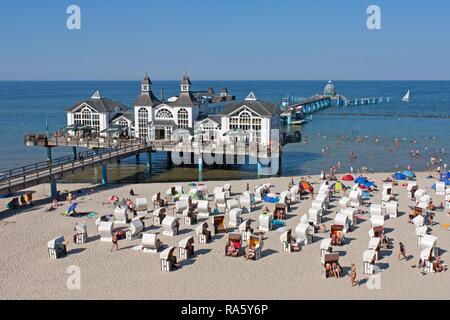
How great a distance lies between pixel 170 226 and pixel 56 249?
4784 mm

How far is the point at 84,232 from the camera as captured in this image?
2122cm

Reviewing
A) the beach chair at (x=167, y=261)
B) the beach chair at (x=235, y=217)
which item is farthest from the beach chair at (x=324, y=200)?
the beach chair at (x=167, y=261)

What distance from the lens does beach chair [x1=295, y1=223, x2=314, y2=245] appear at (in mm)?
20828

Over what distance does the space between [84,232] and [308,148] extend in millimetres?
37009

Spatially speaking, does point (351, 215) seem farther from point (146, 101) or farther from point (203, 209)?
point (146, 101)

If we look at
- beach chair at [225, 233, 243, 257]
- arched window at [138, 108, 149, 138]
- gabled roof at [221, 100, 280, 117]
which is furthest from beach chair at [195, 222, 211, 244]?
arched window at [138, 108, 149, 138]

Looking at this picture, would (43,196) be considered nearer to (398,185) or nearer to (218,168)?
(218,168)

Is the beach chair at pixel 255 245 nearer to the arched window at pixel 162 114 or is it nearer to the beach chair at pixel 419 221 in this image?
the beach chair at pixel 419 221

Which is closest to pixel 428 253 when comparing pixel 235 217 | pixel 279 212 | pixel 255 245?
pixel 255 245

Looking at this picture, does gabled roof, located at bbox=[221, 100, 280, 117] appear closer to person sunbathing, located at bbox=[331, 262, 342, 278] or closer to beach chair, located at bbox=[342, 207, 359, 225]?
beach chair, located at bbox=[342, 207, 359, 225]

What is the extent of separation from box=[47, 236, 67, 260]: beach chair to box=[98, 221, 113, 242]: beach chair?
1941mm

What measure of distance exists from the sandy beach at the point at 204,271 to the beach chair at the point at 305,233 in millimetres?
367

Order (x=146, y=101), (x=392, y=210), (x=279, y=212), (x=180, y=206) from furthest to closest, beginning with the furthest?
(x=146, y=101) < (x=180, y=206) < (x=392, y=210) < (x=279, y=212)

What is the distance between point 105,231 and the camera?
21.4 m
